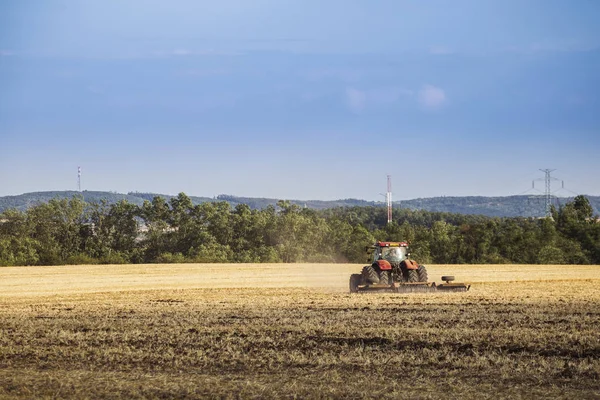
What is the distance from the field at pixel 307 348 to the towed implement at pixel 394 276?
1.53m

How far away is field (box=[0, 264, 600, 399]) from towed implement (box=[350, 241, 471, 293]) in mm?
1530

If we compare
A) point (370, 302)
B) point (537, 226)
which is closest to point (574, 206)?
point (537, 226)

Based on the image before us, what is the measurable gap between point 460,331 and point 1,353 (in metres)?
9.88

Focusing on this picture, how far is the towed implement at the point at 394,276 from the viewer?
2903 centimetres

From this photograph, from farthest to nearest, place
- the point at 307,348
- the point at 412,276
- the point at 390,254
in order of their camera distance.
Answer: the point at 390,254
the point at 412,276
the point at 307,348

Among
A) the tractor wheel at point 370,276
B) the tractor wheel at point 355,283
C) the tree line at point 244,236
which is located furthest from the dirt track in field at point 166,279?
the tree line at point 244,236

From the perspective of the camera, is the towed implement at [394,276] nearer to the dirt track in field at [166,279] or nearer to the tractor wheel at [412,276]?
the tractor wheel at [412,276]

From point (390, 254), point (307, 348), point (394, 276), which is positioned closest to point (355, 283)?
point (394, 276)

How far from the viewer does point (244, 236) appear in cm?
7975

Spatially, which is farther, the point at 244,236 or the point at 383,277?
the point at 244,236

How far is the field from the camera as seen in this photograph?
1238 cm

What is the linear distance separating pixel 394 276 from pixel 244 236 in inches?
1998

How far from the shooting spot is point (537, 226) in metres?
83.6

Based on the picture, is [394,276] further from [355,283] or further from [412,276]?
[355,283]
